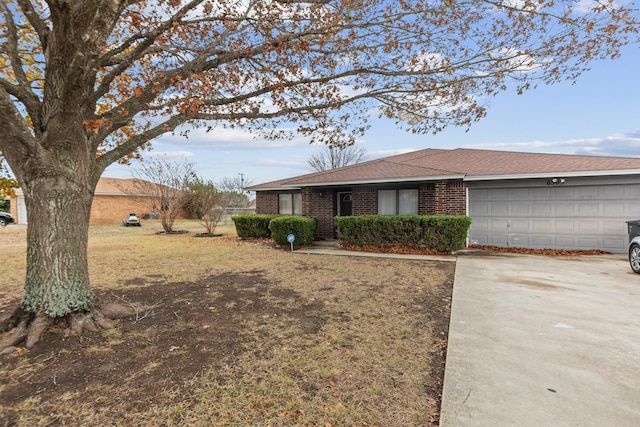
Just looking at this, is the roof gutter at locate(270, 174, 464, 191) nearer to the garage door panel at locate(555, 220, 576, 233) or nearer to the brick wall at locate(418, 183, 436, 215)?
the brick wall at locate(418, 183, 436, 215)

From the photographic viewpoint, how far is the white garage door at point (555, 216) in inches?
389

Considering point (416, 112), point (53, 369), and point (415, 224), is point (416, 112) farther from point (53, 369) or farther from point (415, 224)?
point (53, 369)

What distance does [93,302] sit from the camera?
4367 mm

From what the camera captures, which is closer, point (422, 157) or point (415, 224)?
point (415, 224)

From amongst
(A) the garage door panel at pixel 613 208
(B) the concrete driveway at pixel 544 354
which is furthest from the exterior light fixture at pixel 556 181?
(B) the concrete driveway at pixel 544 354

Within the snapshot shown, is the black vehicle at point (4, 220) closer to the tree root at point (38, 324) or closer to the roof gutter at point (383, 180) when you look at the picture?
the roof gutter at point (383, 180)

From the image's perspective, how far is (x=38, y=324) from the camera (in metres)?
3.85

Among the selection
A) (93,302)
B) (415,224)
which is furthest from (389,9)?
(415,224)

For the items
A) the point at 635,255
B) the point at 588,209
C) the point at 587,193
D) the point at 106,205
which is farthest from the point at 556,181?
the point at 106,205

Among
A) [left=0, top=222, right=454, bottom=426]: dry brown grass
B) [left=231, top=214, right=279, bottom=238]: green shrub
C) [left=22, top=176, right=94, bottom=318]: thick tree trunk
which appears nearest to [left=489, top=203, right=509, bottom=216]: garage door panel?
[left=0, top=222, right=454, bottom=426]: dry brown grass

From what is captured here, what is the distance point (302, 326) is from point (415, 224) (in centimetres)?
712

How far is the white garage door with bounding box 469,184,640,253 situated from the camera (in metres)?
9.89

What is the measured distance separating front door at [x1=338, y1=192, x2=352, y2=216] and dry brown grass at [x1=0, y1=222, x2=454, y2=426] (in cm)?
770

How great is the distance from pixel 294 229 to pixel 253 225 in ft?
12.2
